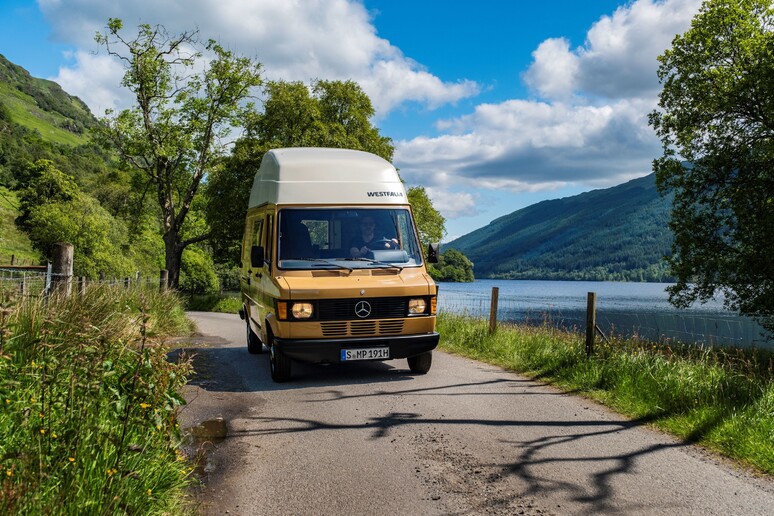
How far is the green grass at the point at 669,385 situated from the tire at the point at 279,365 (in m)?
3.59

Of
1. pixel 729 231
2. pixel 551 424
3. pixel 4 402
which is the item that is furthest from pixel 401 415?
pixel 729 231

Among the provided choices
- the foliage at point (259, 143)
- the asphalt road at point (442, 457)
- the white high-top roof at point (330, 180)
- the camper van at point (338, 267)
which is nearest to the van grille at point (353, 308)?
the camper van at point (338, 267)

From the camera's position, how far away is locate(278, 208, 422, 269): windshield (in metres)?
8.87

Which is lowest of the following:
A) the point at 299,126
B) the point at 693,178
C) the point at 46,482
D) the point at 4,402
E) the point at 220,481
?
the point at 220,481

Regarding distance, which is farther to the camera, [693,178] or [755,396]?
[693,178]

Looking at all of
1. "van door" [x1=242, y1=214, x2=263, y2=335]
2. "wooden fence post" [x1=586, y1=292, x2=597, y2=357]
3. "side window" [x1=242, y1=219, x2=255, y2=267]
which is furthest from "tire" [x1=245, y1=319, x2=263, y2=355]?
"wooden fence post" [x1=586, y1=292, x2=597, y2=357]

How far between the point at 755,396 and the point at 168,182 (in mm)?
30212

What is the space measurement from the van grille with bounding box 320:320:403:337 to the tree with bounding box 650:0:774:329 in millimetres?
16302

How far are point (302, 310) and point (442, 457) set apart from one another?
136 inches

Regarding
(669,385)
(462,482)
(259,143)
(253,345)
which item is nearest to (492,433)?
(462,482)

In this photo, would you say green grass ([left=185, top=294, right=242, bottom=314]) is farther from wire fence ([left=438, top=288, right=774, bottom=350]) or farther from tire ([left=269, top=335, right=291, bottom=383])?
tire ([left=269, top=335, right=291, bottom=383])

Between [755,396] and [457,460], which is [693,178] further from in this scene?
[457,460]

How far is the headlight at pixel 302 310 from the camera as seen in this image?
8133 mm

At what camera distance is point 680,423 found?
6.22 m
